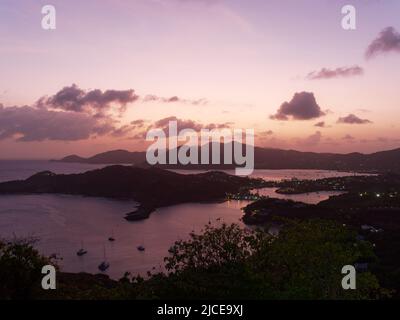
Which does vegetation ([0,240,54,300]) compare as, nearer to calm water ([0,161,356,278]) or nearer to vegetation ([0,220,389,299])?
vegetation ([0,220,389,299])

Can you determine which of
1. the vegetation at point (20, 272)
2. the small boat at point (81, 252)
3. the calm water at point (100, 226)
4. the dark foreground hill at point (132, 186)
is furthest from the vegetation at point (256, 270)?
the dark foreground hill at point (132, 186)

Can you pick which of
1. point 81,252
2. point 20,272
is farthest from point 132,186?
point 20,272

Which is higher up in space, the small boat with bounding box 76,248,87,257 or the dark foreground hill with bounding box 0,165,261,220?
the dark foreground hill with bounding box 0,165,261,220

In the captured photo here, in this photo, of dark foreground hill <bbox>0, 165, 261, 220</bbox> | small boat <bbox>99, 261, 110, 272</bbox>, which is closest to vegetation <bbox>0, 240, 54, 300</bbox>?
small boat <bbox>99, 261, 110, 272</bbox>

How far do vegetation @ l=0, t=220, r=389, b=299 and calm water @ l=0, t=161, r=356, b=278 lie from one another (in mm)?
31710

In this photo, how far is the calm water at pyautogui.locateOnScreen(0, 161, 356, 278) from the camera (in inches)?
2102

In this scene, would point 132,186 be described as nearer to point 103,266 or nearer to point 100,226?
point 100,226

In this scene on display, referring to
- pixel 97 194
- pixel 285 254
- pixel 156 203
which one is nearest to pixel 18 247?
pixel 285 254

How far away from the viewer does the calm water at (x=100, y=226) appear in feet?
175

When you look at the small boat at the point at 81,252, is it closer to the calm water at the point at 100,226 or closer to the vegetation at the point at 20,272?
the calm water at the point at 100,226

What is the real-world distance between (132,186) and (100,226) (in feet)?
152
